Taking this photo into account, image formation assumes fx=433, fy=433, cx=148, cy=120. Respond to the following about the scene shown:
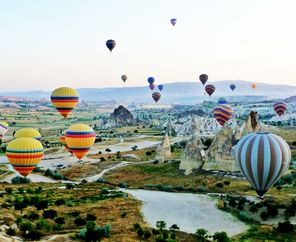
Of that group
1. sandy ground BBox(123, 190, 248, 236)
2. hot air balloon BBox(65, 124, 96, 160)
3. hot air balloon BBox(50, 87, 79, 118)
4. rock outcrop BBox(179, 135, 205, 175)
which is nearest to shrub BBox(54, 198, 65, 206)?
sandy ground BBox(123, 190, 248, 236)

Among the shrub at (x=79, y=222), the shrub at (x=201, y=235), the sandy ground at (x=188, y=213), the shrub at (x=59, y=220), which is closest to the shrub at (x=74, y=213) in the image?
the shrub at (x=59, y=220)

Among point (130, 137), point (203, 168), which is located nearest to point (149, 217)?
point (203, 168)

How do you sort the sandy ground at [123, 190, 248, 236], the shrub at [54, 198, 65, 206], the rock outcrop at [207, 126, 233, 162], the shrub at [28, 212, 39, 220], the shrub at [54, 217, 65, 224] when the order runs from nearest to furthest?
the shrub at [54, 217, 65, 224] → the sandy ground at [123, 190, 248, 236] → the shrub at [28, 212, 39, 220] → the shrub at [54, 198, 65, 206] → the rock outcrop at [207, 126, 233, 162]

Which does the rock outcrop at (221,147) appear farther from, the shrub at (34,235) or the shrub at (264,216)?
the shrub at (34,235)

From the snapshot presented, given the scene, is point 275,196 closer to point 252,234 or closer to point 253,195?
point 253,195

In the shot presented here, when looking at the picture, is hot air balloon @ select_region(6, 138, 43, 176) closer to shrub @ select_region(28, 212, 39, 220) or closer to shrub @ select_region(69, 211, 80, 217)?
shrub @ select_region(69, 211, 80, 217)

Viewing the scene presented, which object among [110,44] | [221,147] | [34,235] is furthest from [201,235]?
[110,44]

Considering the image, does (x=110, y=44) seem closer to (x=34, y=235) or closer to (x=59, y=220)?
(x=59, y=220)

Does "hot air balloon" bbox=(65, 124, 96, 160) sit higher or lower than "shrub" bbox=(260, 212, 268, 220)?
higher
